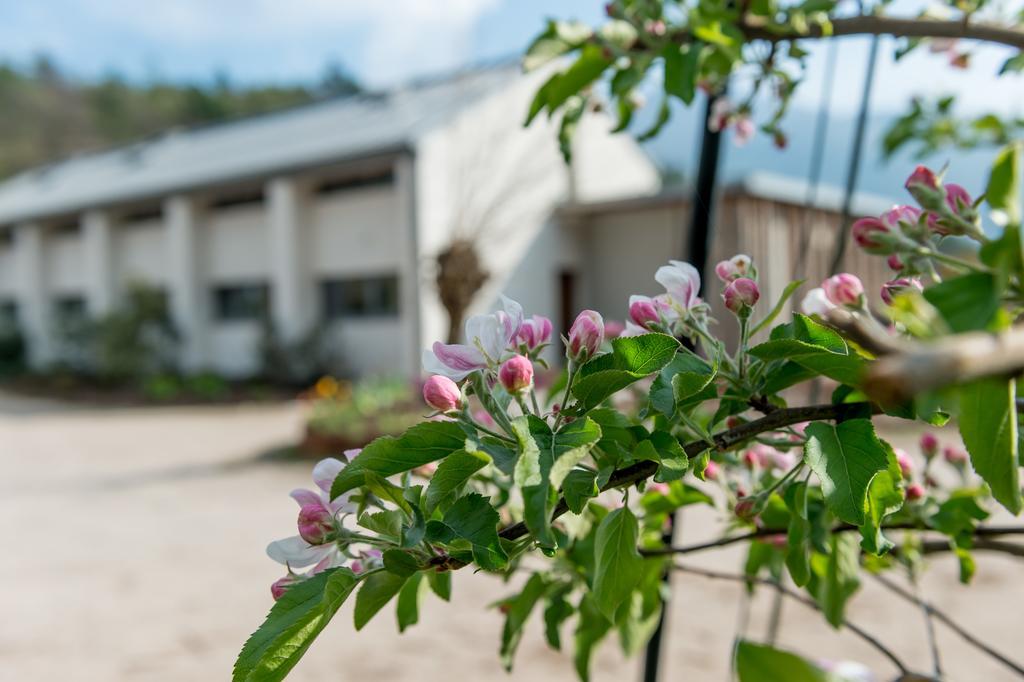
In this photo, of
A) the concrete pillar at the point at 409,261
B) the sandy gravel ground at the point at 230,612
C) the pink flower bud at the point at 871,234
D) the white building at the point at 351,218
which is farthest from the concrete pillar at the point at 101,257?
the pink flower bud at the point at 871,234

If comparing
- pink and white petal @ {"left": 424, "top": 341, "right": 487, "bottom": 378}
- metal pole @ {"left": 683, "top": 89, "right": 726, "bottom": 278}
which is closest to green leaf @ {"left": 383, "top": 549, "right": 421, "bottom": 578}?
pink and white petal @ {"left": 424, "top": 341, "right": 487, "bottom": 378}

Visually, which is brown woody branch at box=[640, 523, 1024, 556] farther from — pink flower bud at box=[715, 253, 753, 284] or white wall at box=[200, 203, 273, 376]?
white wall at box=[200, 203, 273, 376]

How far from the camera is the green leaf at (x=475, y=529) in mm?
501

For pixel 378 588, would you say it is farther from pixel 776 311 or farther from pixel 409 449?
pixel 776 311

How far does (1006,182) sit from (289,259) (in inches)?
587

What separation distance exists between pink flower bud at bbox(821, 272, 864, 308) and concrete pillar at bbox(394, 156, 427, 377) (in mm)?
11968

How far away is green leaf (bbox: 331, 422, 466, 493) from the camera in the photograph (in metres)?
0.51

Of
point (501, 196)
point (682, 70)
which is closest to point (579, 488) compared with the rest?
point (682, 70)

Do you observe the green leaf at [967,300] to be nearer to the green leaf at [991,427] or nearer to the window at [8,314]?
the green leaf at [991,427]

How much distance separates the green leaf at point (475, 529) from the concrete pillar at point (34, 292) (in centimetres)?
2078

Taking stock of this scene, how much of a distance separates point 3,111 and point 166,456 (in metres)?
51.7

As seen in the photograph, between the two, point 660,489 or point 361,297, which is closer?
point 660,489

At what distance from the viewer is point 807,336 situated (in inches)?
21.9

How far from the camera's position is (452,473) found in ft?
1.66
